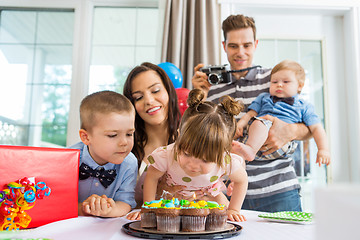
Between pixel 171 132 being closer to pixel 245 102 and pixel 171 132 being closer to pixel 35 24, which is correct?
pixel 245 102

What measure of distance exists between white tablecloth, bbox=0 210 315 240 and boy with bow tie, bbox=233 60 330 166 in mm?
677

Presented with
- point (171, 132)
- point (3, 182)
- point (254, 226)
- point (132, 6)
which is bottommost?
point (254, 226)

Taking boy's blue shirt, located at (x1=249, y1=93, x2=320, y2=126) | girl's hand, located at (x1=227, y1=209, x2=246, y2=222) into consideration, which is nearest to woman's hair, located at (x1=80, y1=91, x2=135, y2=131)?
girl's hand, located at (x1=227, y1=209, x2=246, y2=222)

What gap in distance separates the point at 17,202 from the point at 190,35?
2.09 meters

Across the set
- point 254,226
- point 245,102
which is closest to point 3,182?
point 254,226

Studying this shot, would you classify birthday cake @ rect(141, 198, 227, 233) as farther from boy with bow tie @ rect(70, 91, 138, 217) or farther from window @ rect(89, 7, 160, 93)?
window @ rect(89, 7, 160, 93)

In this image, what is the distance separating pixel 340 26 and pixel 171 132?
211 cm

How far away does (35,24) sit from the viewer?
9.62 ft

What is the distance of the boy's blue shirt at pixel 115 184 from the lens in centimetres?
114

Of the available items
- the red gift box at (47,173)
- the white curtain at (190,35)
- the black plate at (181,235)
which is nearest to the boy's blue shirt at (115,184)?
the red gift box at (47,173)

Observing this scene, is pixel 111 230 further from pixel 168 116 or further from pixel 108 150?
pixel 168 116

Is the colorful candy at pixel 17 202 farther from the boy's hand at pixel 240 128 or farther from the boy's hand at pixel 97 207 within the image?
the boy's hand at pixel 240 128

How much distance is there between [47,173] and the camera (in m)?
0.85

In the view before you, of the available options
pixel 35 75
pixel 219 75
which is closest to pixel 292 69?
pixel 219 75
